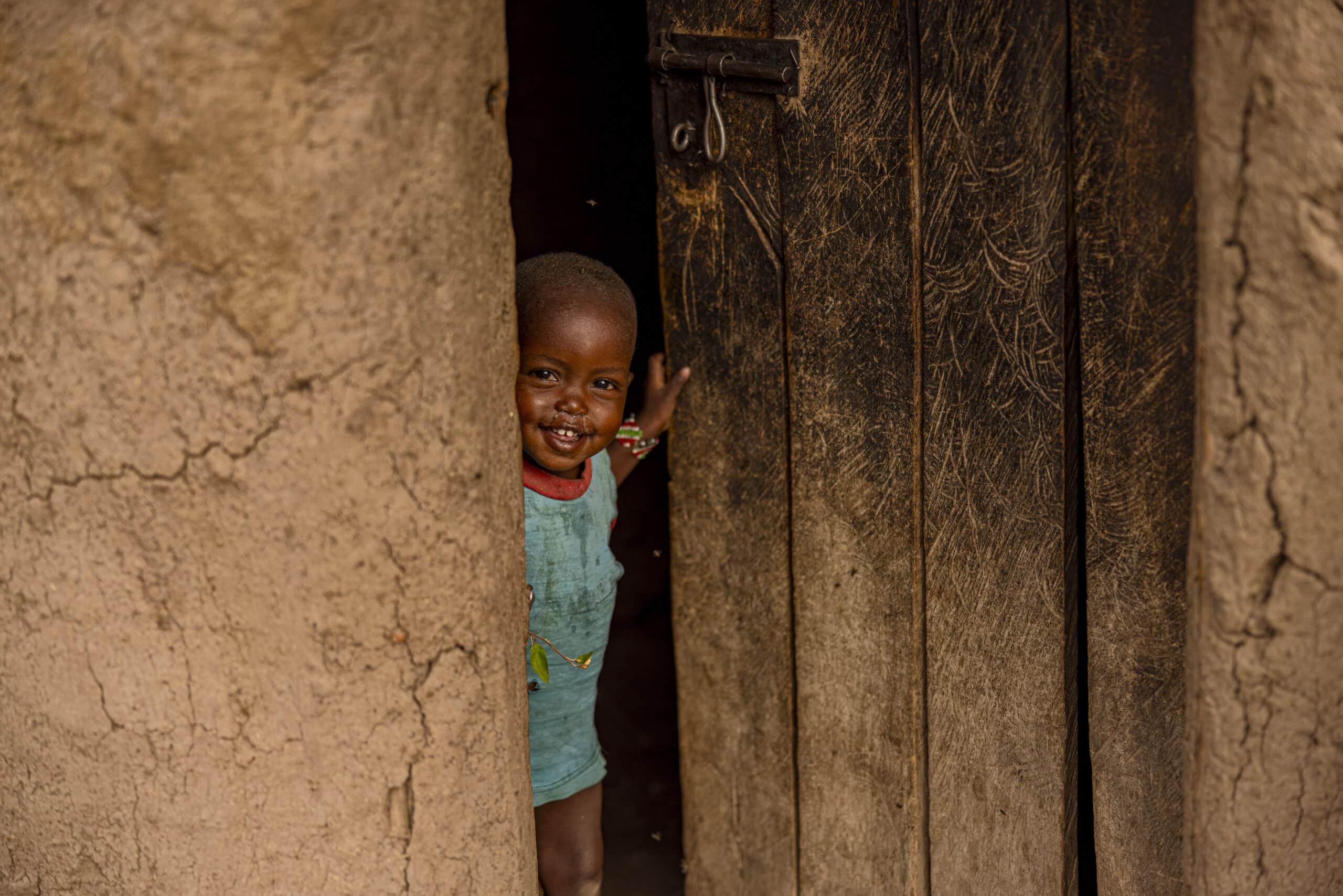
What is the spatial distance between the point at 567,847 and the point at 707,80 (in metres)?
1.34

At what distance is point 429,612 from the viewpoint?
4.43 feet

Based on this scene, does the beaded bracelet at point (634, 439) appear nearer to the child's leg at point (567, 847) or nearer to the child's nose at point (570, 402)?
the child's nose at point (570, 402)

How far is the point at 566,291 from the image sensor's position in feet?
6.00

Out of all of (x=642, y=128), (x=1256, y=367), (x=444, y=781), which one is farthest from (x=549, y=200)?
(x=1256, y=367)

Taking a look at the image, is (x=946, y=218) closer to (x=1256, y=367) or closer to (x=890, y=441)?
(x=890, y=441)

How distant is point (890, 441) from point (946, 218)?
353 mm

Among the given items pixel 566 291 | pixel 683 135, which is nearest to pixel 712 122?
pixel 683 135

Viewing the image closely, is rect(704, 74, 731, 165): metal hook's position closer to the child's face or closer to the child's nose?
the child's face

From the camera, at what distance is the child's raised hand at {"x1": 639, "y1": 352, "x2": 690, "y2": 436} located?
199 centimetres

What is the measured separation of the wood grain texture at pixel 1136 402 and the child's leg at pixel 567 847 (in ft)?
2.85

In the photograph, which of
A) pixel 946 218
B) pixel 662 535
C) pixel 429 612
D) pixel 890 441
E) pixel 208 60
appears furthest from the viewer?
pixel 662 535

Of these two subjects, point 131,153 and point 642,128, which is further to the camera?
point 642,128

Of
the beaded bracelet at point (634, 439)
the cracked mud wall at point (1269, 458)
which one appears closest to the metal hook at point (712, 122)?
the beaded bracelet at point (634, 439)

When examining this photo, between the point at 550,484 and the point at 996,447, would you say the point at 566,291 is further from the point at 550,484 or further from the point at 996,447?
the point at 996,447
